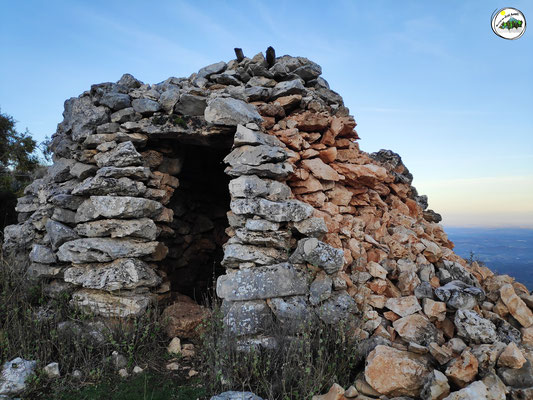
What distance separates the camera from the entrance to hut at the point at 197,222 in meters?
6.30

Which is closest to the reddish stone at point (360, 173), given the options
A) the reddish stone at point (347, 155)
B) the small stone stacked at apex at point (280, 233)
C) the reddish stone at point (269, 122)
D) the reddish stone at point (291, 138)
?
the small stone stacked at apex at point (280, 233)

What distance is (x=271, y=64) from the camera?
566 centimetres

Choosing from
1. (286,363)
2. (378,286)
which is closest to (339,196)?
(378,286)

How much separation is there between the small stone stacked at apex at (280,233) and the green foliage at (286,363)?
141 millimetres

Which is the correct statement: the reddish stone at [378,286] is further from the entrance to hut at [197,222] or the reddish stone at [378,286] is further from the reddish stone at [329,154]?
the entrance to hut at [197,222]

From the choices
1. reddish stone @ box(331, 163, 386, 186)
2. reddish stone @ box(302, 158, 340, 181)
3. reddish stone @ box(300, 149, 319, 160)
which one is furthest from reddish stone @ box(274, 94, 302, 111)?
reddish stone @ box(331, 163, 386, 186)

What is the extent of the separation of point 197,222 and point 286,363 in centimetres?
436

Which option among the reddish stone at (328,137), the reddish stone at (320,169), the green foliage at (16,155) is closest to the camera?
the reddish stone at (320,169)

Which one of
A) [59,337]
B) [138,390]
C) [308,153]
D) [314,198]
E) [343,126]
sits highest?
[343,126]

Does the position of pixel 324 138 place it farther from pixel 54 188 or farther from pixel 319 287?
pixel 54 188

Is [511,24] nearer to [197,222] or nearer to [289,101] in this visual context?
[289,101]

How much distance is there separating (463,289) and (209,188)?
203 inches

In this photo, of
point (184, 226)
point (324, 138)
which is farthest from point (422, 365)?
point (184, 226)
